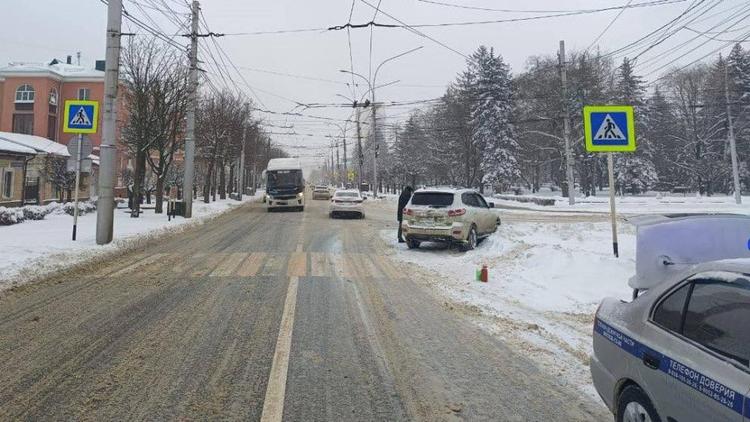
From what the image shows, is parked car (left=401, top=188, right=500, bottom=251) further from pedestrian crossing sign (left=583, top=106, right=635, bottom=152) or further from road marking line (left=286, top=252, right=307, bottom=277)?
pedestrian crossing sign (left=583, top=106, right=635, bottom=152)

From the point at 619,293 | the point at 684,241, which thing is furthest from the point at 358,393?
the point at 619,293

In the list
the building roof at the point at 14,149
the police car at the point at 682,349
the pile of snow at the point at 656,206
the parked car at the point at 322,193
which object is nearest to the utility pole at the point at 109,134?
the police car at the point at 682,349

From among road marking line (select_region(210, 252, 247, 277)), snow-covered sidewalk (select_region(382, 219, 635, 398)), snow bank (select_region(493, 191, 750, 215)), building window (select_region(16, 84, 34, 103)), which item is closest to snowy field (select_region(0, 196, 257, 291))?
road marking line (select_region(210, 252, 247, 277))

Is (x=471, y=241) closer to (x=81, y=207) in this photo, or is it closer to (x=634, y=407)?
(x=634, y=407)

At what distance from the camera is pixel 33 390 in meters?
4.09

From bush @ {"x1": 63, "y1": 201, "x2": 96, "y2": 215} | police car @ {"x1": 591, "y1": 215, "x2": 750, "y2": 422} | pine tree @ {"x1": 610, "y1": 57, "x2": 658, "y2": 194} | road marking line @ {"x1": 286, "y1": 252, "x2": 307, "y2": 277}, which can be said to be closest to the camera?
police car @ {"x1": 591, "y1": 215, "x2": 750, "y2": 422}

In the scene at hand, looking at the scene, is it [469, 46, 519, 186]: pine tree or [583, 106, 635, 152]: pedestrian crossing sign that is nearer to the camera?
[583, 106, 635, 152]: pedestrian crossing sign

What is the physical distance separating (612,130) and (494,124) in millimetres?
38856

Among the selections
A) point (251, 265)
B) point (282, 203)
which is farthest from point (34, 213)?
point (251, 265)

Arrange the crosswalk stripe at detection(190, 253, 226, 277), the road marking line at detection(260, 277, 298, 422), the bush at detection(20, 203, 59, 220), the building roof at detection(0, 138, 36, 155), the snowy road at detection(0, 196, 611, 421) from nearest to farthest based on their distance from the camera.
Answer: the road marking line at detection(260, 277, 298, 422), the snowy road at detection(0, 196, 611, 421), the crosswalk stripe at detection(190, 253, 226, 277), the bush at detection(20, 203, 59, 220), the building roof at detection(0, 138, 36, 155)

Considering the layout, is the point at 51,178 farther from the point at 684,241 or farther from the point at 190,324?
the point at 684,241

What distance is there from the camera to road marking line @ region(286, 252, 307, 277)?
997 centimetres

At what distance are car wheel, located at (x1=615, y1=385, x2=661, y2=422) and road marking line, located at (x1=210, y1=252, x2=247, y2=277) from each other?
25.6ft

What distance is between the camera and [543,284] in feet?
30.0
